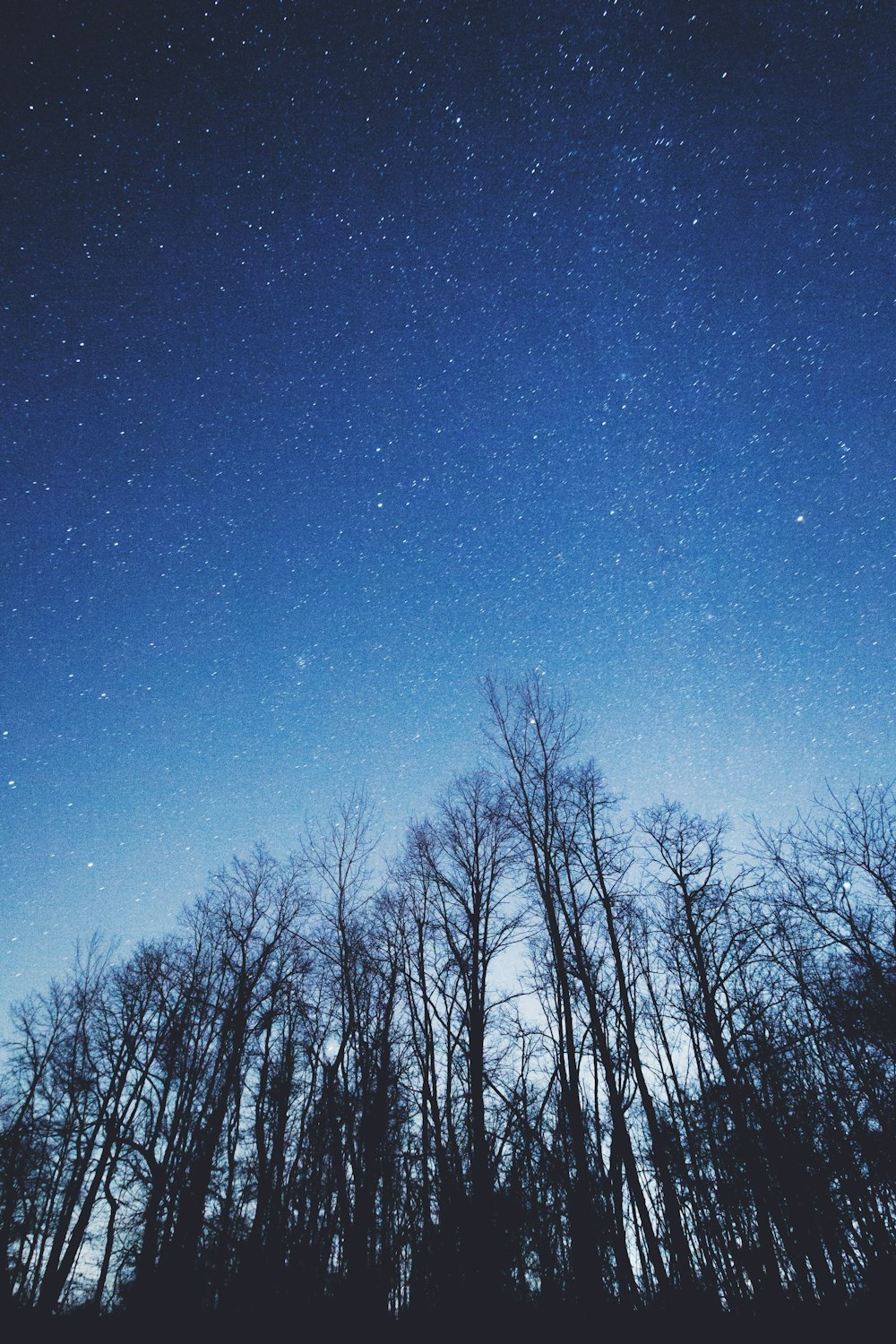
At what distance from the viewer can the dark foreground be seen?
979 centimetres

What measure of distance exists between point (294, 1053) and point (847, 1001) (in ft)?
53.8

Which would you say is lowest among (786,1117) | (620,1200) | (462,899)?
(620,1200)

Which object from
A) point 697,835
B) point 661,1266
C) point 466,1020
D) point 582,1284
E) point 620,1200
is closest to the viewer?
point 582,1284

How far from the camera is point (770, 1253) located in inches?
496

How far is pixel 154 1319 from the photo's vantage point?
45.6ft

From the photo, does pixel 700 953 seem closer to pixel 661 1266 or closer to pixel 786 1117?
pixel 786 1117

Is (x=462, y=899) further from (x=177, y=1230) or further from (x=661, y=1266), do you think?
(x=177, y=1230)

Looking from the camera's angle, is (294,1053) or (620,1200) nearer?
(620,1200)

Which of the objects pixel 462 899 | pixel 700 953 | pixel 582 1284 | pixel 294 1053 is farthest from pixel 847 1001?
pixel 294 1053

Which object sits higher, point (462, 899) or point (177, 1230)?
point (462, 899)

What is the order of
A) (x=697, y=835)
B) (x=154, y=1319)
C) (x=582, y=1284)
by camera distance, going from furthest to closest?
(x=697, y=835), (x=154, y=1319), (x=582, y=1284)

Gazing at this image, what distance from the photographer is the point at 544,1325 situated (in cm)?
1047

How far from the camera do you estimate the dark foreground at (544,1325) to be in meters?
9.79

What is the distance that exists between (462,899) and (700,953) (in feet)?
21.3
